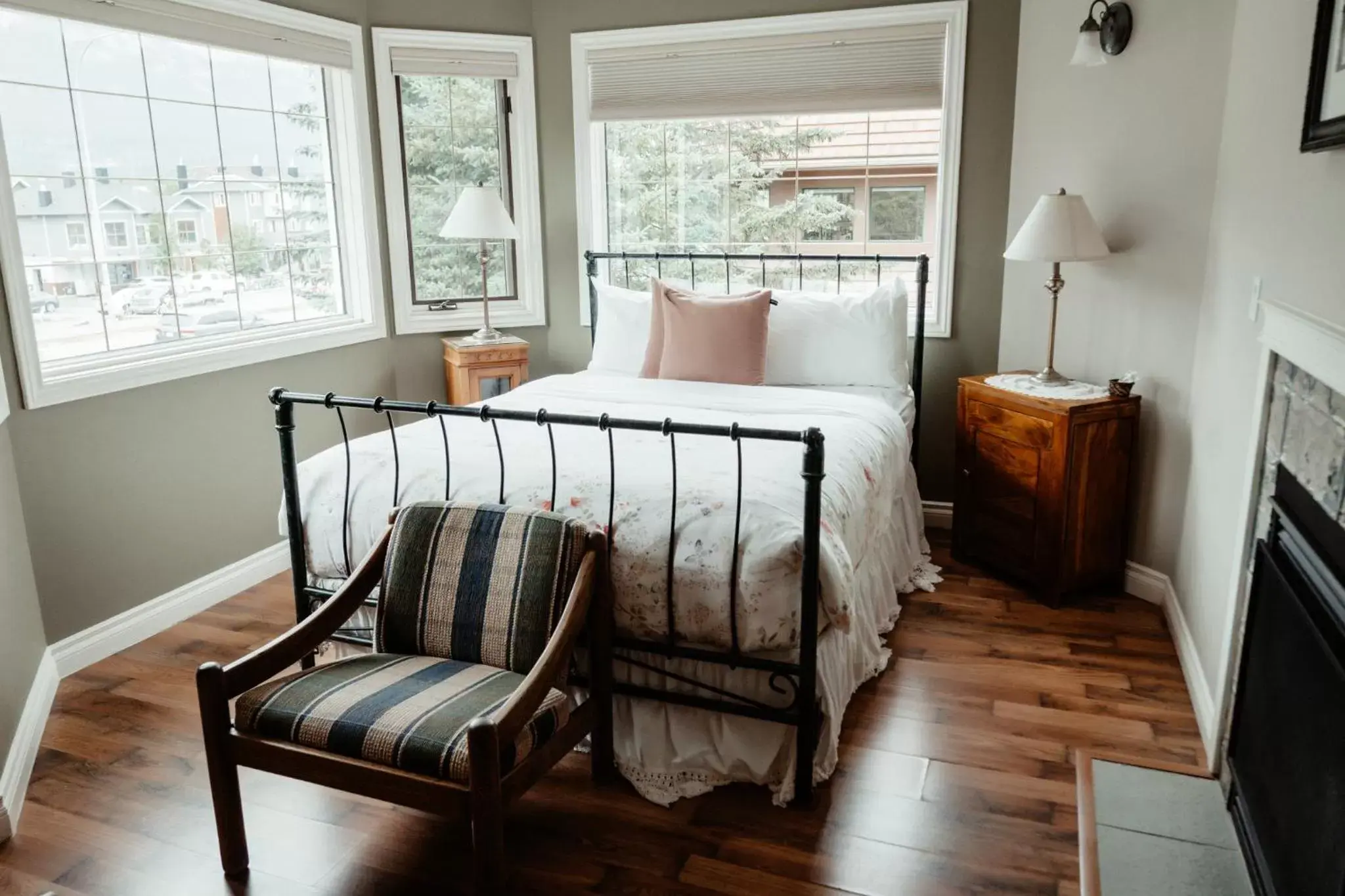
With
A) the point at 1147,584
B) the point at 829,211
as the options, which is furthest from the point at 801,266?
the point at 1147,584

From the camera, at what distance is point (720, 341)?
3.79 meters

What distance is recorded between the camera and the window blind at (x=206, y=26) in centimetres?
306

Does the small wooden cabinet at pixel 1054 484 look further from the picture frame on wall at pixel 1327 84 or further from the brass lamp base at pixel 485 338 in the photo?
the brass lamp base at pixel 485 338

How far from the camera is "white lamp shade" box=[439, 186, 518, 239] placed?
167 inches

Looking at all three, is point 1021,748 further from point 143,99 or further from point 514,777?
point 143,99

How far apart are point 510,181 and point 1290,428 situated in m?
3.66

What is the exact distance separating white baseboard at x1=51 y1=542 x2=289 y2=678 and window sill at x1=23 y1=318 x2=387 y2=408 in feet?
2.48

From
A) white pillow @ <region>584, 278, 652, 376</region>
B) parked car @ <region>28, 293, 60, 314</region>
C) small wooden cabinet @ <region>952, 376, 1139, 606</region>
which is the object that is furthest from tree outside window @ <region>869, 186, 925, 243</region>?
parked car @ <region>28, 293, 60, 314</region>

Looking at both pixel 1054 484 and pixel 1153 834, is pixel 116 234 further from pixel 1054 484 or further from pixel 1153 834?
pixel 1153 834

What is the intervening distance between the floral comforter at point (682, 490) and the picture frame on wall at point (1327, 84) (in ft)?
4.26

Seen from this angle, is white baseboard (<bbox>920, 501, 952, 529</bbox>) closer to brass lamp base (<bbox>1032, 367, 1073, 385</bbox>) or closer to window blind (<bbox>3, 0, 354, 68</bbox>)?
brass lamp base (<bbox>1032, 367, 1073, 385</bbox>)

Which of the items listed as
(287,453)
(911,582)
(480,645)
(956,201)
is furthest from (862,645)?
(956,201)

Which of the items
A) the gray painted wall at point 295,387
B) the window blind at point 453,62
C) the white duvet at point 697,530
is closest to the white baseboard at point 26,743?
the gray painted wall at point 295,387

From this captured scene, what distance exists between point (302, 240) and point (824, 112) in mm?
2350
